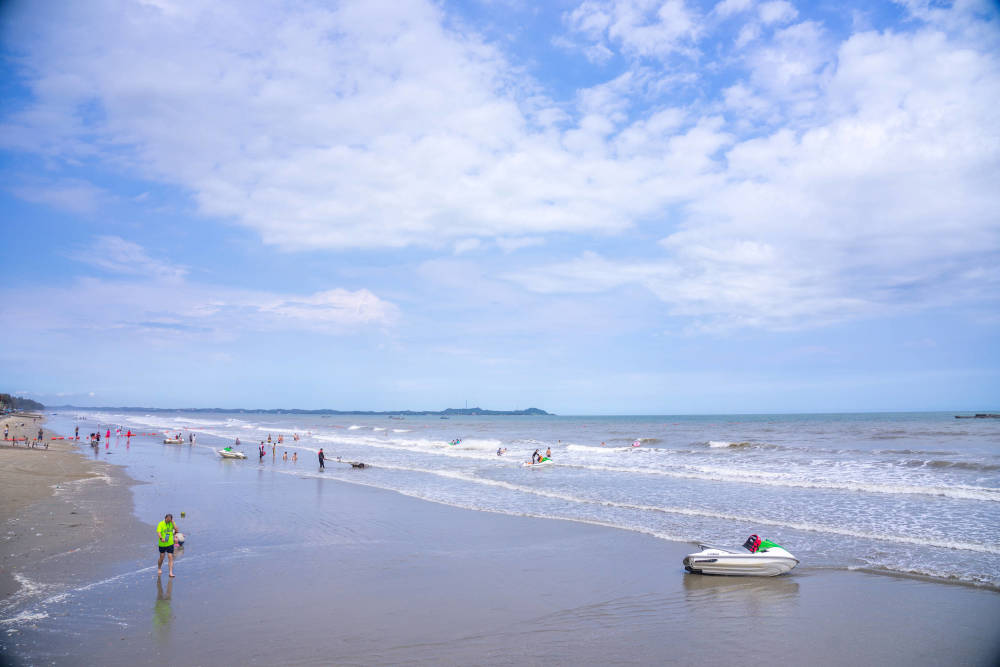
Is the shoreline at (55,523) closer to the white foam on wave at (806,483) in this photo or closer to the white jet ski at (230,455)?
the white jet ski at (230,455)

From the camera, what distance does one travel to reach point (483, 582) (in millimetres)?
12609

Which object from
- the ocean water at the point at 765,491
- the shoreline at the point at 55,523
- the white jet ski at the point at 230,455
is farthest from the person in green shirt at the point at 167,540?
the white jet ski at the point at 230,455

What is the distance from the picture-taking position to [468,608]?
10914 millimetres

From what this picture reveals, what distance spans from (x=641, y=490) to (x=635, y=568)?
513 inches

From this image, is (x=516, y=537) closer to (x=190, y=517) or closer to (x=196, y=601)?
(x=196, y=601)

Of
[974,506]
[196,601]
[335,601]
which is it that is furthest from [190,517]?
[974,506]

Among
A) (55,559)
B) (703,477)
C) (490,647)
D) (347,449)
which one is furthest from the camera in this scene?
(347,449)

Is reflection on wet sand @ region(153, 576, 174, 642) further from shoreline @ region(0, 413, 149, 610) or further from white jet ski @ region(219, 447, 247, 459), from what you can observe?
white jet ski @ region(219, 447, 247, 459)

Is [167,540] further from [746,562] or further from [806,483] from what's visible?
[806,483]

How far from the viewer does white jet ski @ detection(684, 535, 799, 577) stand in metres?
12.9

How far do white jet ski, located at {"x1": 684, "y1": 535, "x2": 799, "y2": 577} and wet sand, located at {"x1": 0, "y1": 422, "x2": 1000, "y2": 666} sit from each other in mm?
255

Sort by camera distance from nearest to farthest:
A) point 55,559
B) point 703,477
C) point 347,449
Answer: point 55,559
point 703,477
point 347,449

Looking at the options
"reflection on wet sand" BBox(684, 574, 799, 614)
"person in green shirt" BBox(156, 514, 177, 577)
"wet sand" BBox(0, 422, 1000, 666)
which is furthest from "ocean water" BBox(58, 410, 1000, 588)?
"person in green shirt" BBox(156, 514, 177, 577)

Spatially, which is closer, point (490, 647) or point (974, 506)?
point (490, 647)
